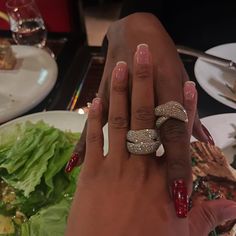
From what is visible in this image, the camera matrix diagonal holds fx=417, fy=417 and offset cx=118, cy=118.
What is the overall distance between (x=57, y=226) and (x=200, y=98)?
0.56m

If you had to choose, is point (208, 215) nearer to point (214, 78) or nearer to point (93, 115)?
point (93, 115)

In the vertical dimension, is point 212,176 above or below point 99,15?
above

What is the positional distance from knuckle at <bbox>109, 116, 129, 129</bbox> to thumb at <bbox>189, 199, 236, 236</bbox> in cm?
18

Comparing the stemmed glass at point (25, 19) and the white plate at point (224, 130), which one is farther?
the stemmed glass at point (25, 19)

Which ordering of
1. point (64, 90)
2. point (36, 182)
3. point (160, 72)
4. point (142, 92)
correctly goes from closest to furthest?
point (142, 92), point (160, 72), point (36, 182), point (64, 90)

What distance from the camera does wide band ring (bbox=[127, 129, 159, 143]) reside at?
0.66 metres

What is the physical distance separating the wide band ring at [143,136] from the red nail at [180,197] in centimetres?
9

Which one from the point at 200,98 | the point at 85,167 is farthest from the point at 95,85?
the point at 85,167

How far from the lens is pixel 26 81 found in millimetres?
1353

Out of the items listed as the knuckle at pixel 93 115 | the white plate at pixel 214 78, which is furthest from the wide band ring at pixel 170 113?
the white plate at pixel 214 78

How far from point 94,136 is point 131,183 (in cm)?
12

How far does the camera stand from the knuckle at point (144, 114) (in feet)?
2.24

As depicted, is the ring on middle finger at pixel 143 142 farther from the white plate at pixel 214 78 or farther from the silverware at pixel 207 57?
the silverware at pixel 207 57

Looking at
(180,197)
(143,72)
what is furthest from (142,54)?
(180,197)
